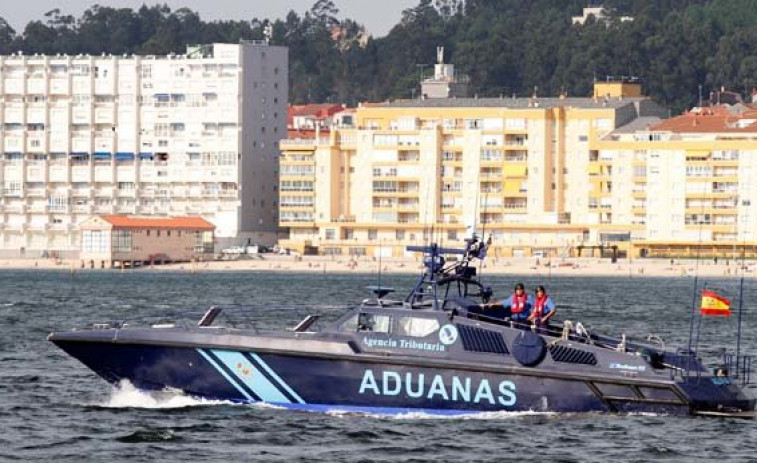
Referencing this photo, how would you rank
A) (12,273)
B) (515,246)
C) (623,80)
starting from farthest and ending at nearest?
1. (623,80)
2. (515,246)
3. (12,273)

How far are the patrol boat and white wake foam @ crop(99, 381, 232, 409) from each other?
0.64ft

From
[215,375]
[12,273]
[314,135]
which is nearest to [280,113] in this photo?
[314,135]

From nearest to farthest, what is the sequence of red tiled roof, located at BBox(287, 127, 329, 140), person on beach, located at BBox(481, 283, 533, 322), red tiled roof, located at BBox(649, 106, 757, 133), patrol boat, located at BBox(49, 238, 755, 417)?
patrol boat, located at BBox(49, 238, 755, 417)
person on beach, located at BBox(481, 283, 533, 322)
red tiled roof, located at BBox(649, 106, 757, 133)
red tiled roof, located at BBox(287, 127, 329, 140)

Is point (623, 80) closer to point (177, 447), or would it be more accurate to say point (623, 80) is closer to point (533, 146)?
point (533, 146)

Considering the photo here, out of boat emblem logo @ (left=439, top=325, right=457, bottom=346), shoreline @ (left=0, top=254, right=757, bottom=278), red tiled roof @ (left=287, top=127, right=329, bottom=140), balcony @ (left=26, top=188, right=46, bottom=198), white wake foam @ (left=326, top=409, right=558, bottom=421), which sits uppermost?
red tiled roof @ (left=287, top=127, right=329, bottom=140)

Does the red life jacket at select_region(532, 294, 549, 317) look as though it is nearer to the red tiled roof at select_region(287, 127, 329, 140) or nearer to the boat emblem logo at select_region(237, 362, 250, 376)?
the boat emblem logo at select_region(237, 362, 250, 376)

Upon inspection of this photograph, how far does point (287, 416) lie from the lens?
34.6 m

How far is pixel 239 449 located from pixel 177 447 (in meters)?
1.01

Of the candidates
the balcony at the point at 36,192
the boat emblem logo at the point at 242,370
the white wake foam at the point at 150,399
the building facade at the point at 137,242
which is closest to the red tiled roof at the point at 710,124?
the building facade at the point at 137,242

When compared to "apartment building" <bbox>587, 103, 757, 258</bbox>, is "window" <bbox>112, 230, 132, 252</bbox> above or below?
below

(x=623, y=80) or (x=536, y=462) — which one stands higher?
(x=623, y=80)

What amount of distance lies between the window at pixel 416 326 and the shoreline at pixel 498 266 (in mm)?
101675

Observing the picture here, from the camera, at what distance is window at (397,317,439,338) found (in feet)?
112

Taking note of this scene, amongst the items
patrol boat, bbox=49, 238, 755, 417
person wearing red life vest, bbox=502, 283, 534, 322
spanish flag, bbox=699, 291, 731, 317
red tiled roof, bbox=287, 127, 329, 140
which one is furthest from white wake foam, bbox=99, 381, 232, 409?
red tiled roof, bbox=287, 127, 329, 140
